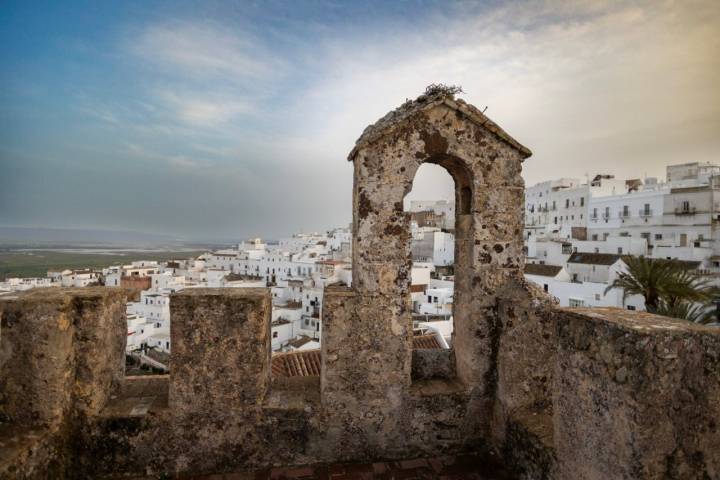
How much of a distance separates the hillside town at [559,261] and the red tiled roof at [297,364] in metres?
10.2

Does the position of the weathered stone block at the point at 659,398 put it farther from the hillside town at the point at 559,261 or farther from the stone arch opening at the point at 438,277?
the hillside town at the point at 559,261

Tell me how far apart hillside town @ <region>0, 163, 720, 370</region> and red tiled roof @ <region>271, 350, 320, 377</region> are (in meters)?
10.2

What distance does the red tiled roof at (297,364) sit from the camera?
11440 mm

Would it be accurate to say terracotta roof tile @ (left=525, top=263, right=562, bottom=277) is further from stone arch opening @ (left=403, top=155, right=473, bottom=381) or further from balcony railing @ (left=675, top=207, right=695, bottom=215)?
balcony railing @ (left=675, top=207, right=695, bottom=215)

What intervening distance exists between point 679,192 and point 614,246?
8635 millimetres

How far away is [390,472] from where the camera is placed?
159 inches

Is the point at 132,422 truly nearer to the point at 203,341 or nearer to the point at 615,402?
the point at 203,341

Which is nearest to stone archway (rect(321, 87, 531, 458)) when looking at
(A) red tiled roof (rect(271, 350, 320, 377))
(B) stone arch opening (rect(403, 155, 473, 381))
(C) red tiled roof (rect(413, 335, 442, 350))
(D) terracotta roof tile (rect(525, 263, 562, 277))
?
(B) stone arch opening (rect(403, 155, 473, 381))

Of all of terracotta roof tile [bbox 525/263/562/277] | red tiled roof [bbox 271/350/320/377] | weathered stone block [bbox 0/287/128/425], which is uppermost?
weathered stone block [bbox 0/287/128/425]

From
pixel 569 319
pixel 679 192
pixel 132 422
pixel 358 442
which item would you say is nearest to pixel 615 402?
pixel 569 319

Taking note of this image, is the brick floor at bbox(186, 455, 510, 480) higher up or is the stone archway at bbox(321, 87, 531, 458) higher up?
the stone archway at bbox(321, 87, 531, 458)

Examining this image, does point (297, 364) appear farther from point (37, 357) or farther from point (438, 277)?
point (438, 277)

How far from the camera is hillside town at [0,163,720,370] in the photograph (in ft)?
105

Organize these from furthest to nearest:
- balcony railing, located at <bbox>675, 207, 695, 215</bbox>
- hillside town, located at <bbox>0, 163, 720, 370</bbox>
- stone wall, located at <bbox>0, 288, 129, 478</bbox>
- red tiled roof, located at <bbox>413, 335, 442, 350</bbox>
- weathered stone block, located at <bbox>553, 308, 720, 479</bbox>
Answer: balcony railing, located at <bbox>675, 207, 695, 215</bbox> < hillside town, located at <bbox>0, 163, 720, 370</bbox> < red tiled roof, located at <bbox>413, 335, 442, 350</bbox> < stone wall, located at <bbox>0, 288, 129, 478</bbox> < weathered stone block, located at <bbox>553, 308, 720, 479</bbox>
